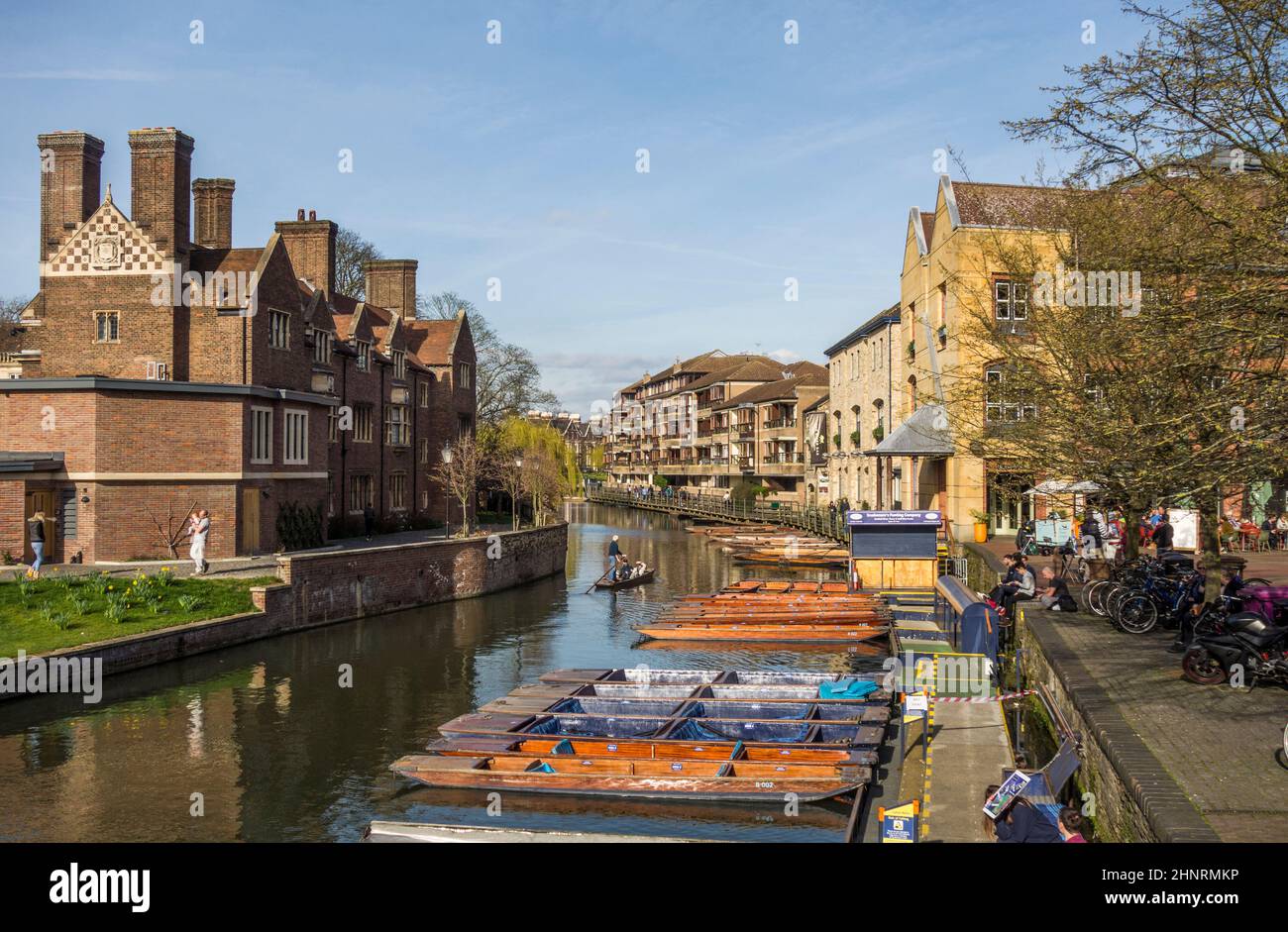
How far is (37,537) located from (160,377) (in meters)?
6.47

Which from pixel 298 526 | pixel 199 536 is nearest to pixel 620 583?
pixel 298 526

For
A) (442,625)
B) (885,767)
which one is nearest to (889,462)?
(442,625)

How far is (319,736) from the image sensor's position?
18.2 m

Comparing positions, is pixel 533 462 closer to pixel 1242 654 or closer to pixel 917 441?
pixel 917 441

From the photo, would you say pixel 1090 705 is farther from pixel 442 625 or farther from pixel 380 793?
pixel 442 625

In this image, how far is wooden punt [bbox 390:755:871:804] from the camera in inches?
535

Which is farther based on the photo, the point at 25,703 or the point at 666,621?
the point at 666,621

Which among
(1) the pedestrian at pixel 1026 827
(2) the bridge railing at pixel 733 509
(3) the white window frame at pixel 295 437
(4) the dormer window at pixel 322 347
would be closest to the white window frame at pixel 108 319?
(3) the white window frame at pixel 295 437

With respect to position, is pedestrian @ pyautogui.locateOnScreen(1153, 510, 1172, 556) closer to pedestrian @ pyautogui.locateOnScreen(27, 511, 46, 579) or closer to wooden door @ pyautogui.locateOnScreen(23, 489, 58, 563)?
pedestrian @ pyautogui.locateOnScreen(27, 511, 46, 579)

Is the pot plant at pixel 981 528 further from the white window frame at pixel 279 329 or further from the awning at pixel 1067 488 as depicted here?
the white window frame at pixel 279 329

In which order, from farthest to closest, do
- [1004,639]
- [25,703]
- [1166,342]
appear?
[1004,639] < [25,703] < [1166,342]
